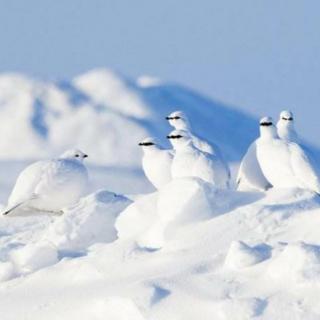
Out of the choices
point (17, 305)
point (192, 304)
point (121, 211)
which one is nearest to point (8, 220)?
point (121, 211)

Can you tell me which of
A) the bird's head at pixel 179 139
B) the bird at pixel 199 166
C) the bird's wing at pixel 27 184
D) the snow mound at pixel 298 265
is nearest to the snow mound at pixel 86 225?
the bird at pixel 199 166

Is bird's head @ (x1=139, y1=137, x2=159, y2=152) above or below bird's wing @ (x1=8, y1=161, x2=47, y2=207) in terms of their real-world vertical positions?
above

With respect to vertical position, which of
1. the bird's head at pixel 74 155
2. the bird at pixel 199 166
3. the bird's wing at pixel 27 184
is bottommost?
the bird's wing at pixel 27 184

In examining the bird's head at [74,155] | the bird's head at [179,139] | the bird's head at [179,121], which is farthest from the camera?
the bird's head at [179,121]

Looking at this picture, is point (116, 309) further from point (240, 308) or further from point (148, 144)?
point (148, 144)

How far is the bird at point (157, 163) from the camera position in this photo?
15727 mm

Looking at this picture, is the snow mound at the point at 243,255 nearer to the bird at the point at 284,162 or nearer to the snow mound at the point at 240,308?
the snow mound at the point at 240,308

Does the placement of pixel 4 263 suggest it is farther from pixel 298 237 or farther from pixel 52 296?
pixel 298 237

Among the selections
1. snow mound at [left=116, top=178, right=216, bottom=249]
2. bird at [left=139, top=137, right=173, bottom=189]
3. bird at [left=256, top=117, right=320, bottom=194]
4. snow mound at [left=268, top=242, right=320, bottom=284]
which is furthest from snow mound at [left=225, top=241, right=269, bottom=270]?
bird at [left=139, top=137, right=173, bottom=189]

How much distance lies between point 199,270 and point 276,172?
4372 millimetres

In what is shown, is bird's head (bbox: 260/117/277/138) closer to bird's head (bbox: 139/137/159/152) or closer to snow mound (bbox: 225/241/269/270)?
bird's head (bbox: 139/137/159/152)

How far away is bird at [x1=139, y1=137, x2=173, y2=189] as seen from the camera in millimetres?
15727

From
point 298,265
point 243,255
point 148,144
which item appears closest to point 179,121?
point 148,144

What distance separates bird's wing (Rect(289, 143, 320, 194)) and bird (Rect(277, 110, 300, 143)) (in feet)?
4.73
